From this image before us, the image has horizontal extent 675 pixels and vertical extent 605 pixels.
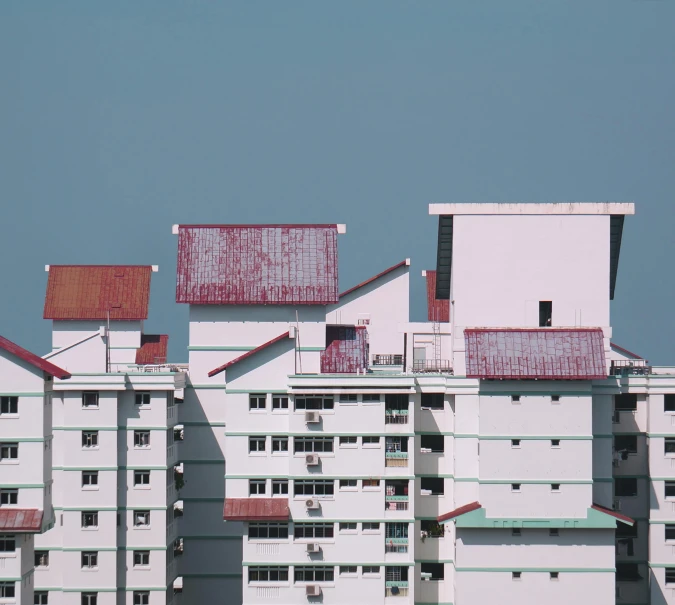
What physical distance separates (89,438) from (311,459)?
32.4 feet

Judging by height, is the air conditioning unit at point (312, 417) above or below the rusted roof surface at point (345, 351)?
below

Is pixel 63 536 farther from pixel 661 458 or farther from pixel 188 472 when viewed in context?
pixel 661 458

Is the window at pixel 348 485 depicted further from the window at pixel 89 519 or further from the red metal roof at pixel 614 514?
the window at pixel 89 519

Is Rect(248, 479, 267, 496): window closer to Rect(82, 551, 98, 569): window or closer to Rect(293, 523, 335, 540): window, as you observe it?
Rect(293, 523, 335, 540): window

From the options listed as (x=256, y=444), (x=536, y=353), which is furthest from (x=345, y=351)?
(x=536, y=353)

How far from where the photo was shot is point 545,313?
56.7 meters

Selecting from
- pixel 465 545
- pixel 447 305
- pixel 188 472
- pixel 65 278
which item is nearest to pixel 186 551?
pixel 188 472

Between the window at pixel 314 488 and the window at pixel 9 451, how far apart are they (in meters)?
11.2

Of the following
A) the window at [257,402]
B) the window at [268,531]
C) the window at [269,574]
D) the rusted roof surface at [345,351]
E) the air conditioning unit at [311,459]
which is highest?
the rusted roof surface at [345,351]

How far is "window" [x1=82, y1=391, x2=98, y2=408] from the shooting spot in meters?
59.1

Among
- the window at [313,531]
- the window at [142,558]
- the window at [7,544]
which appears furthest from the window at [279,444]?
the window at [7,544]

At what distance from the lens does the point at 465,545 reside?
53.9m

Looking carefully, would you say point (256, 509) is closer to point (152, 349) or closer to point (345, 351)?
point (345, 351)

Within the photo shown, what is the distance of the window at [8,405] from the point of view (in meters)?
50.7
